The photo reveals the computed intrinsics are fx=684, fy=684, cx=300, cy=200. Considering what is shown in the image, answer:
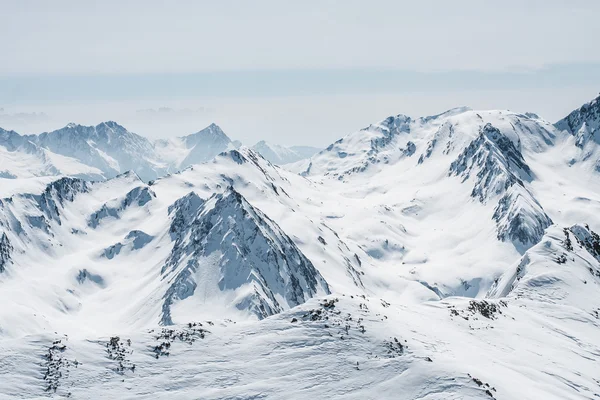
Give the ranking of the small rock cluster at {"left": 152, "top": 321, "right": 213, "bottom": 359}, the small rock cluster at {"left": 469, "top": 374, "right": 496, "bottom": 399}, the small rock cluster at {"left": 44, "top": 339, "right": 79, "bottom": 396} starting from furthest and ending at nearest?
the small rock cluster at {"left": 152, "top": 321, "right": 213, "bottom": 359} < the small rock cluster at {"left": 44, "top": 339, "right": 79, "bottom": 396} < the small rock cluster at {"left": 469, "top": 374, "right": 496, "bottom": 399}

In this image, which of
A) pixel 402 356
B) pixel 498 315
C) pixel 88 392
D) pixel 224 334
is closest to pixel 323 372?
pixel 402 356

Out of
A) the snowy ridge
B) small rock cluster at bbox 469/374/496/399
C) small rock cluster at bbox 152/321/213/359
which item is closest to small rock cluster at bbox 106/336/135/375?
small rock cluster at bbox 152/321/213/359

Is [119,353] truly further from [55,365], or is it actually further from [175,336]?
[175,336]

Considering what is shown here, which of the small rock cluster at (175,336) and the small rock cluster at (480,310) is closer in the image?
the small rock cluster at (175,336)

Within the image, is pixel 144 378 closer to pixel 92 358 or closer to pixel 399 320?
pixel 92 358

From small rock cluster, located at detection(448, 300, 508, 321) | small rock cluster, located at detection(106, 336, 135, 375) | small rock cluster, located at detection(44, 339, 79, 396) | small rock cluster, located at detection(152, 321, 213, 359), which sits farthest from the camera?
small rock cluster, located at detection(448, 300, 508, 321)

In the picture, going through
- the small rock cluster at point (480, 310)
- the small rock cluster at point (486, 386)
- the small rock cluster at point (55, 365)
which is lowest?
the small rock cluster at point (486, 386)

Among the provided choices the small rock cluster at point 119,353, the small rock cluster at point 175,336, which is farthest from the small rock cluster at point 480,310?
the small rock cluster at point 119,353

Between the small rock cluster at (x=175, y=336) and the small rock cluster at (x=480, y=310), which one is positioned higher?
the small rock cluster at (x=175, y=336)

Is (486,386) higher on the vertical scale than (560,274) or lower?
lower

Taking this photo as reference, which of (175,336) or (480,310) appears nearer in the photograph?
(175,336)

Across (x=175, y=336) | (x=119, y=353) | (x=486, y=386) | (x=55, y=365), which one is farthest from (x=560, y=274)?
(x=55, y=365)

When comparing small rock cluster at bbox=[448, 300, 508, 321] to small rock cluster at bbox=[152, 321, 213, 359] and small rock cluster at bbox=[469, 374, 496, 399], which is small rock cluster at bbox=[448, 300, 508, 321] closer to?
small rock cluster at bbox=[469, 374, 496, 399]

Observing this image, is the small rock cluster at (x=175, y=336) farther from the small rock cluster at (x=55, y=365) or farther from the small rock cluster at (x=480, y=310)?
the small rock cluster at (x=480, y=310)
